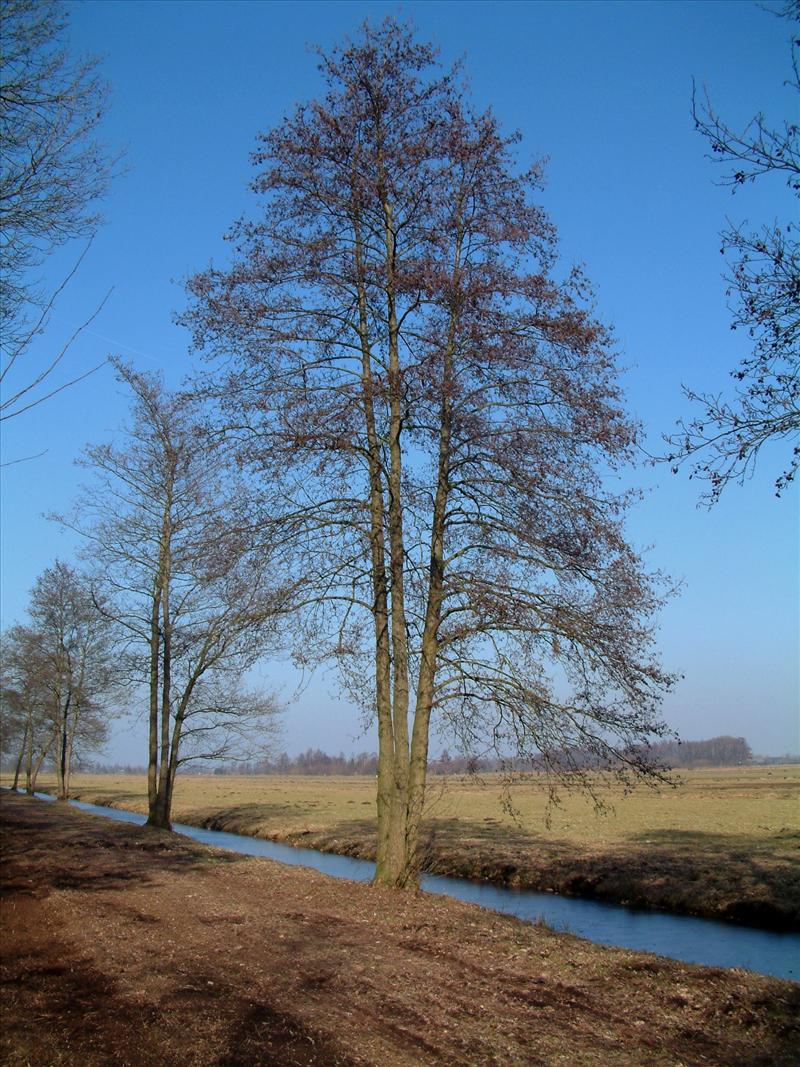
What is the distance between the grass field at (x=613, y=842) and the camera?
1602 centimetres

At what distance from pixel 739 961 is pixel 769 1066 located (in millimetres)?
7756

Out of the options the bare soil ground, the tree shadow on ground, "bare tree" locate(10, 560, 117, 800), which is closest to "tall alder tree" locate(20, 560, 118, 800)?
"bare tree" locate(10, 560, 117, 800)

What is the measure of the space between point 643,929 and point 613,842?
10321mm

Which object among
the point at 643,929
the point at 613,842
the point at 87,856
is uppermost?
the point at 87,856

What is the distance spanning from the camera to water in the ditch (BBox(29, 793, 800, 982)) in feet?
39.5

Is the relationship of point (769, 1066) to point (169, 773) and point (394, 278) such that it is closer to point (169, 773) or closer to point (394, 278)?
point (394, 278)

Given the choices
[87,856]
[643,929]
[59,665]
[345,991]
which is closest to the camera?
[345,991]

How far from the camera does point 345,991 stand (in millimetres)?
6027

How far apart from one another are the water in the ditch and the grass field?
87 centimetres

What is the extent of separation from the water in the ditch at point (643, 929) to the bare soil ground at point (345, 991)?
9.18 feet

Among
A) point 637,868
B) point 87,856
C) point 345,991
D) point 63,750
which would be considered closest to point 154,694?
point 87,856

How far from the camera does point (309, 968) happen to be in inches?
259

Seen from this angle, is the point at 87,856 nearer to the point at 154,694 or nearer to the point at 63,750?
the point at 154,694

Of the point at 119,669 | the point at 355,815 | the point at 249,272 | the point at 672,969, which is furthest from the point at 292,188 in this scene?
the point at 355,815
